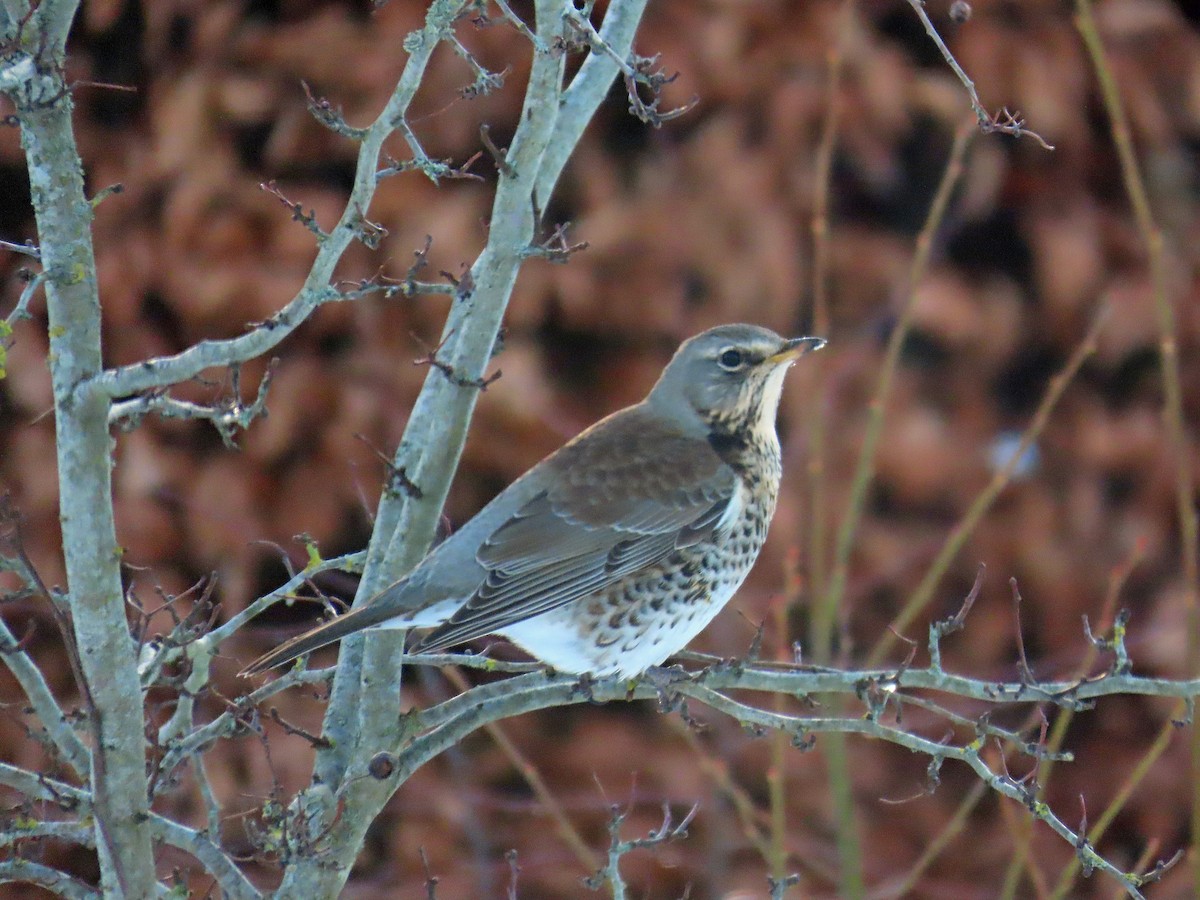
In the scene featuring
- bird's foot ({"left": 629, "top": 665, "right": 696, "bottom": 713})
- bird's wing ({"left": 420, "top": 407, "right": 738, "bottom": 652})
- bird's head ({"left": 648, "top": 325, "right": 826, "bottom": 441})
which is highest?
bird's head ({"left": 648, "top": 325, "right": 826, "bottom": 441})

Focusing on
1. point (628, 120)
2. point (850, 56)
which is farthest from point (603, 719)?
point (850, 56)

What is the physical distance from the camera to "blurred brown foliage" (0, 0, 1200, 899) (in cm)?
372

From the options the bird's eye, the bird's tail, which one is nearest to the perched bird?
the bird's eye

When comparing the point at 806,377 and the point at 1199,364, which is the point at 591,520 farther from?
the point at 1199,364

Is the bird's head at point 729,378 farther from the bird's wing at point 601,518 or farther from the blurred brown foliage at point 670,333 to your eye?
the blurred brown foliage at point 670,333

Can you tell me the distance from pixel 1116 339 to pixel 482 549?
2.10 metres

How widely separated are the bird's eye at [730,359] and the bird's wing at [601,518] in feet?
0.53

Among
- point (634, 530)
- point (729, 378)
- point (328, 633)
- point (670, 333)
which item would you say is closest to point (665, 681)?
point (634, 530)

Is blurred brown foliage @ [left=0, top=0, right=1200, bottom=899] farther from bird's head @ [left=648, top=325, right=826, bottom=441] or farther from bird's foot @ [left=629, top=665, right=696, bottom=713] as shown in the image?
bird's foot @ [left=629, top=665, right=696, bottom=713]

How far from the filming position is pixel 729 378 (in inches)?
118

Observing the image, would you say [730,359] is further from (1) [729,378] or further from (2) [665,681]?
(2) [665,681]

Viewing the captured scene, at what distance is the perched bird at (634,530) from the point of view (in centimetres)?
258

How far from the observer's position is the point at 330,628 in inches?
85.2

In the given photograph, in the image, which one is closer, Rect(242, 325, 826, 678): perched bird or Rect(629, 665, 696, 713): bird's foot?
Rect(629, 665, 696, 713): bird's foot
